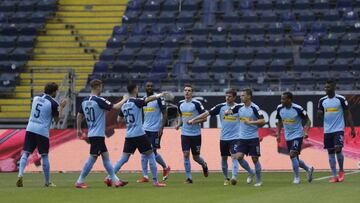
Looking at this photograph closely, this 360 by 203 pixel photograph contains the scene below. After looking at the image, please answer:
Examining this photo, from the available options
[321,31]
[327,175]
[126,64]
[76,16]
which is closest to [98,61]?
[126,64]

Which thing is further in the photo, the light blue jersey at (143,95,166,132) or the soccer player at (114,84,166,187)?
the light blue jersey at (143,95,166,132)

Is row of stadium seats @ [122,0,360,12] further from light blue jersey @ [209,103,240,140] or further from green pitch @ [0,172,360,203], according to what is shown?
green pitch @ [0,172,360,203]

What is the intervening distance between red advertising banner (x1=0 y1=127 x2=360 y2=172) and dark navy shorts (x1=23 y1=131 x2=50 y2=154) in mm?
8766

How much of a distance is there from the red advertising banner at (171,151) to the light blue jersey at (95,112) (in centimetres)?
942

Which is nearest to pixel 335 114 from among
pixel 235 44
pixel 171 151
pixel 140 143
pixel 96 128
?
pixel 140 143

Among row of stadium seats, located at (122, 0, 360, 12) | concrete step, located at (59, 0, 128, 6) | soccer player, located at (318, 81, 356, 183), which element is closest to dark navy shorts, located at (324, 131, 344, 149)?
soccer player, located at (318, 81, 356, 183)

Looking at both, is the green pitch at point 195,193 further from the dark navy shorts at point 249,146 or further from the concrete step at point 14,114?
the concrete step at point 14,114

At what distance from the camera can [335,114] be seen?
21891 mm

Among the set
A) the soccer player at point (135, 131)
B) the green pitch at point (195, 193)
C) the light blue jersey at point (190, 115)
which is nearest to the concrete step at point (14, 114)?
the green pitch at point (195, 193)

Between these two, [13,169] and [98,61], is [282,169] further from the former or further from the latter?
[98,61]

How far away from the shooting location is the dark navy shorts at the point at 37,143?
20766 millimetres

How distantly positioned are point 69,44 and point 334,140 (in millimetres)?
22006

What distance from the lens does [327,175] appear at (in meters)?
25.0

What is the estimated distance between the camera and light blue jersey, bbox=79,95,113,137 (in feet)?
64.7
